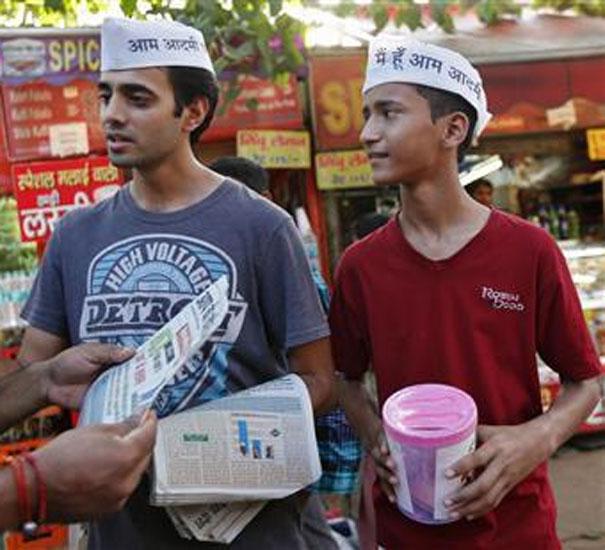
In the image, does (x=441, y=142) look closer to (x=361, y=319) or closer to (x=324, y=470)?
(x=361, y=319)

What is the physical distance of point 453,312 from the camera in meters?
2.07

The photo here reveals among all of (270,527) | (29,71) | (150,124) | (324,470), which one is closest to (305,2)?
(29,71)

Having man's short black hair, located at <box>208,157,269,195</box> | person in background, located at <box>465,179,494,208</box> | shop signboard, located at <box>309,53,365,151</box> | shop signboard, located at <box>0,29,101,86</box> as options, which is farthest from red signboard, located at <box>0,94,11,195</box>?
person in background, located at <box>465,179,494,208</box>

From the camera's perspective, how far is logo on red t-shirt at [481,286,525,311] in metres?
2.05

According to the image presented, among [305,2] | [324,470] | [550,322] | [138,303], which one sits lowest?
[324,470]

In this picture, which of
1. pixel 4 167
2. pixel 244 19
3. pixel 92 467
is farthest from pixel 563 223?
pixel 92 467

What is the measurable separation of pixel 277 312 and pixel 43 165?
3.65m

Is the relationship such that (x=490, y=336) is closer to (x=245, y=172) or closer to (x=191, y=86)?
(x=191, y=86)

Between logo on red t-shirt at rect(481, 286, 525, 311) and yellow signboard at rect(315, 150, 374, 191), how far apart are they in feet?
13.9

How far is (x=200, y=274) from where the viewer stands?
6.55ft

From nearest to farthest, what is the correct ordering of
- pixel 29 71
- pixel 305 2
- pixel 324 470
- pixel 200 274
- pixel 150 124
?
pixel 200 274 → pixel 150 124 → pixel 324 470 → pixel 29 71 → pixel 305 2

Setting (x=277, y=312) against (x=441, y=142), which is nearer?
(x=277, y=312)

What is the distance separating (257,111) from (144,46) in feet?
12.8

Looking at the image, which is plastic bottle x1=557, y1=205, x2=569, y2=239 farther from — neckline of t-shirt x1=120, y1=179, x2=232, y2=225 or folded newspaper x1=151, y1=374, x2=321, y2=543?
folded newspaper x1=151, y1=374, x2=321, y2=543
